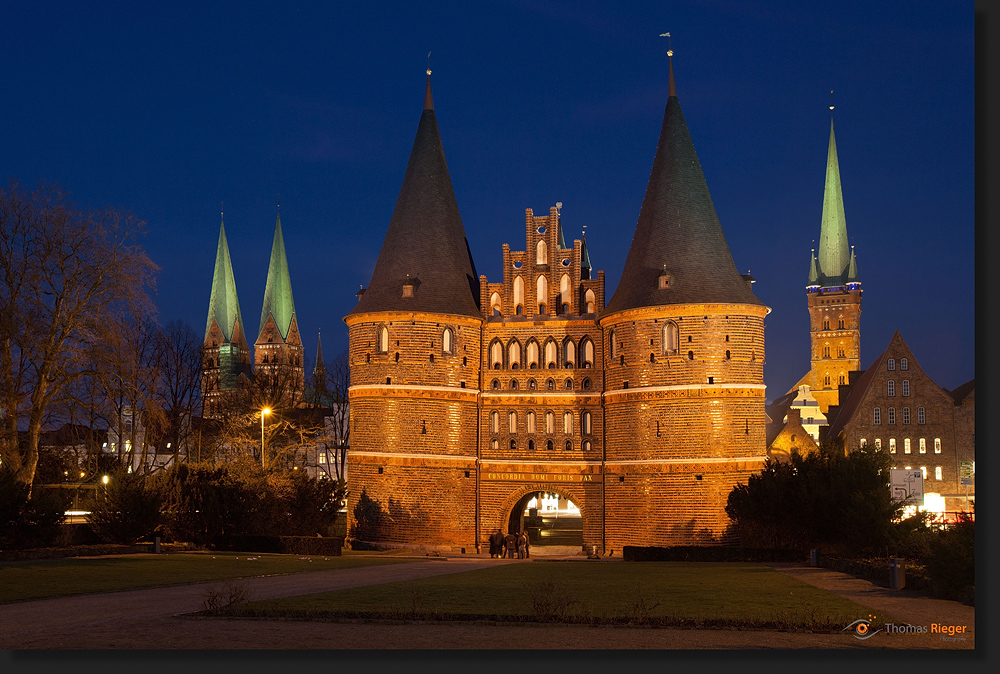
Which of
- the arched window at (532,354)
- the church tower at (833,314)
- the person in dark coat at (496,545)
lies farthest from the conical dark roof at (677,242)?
the church tower at (833,314)

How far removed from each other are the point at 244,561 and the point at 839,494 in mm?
17303

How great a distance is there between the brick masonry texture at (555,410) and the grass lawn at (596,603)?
1918 centimetres

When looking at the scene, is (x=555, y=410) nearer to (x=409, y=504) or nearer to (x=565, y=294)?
(x=565, y=294)

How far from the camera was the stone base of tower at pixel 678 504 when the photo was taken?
42.2 meters

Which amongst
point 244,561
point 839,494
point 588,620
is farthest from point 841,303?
point 588,620

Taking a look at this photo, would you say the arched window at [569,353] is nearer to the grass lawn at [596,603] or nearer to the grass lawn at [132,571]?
the grass lawn at [132,571]

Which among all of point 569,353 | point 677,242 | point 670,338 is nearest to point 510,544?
point 569,353

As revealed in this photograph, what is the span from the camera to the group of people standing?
135ft

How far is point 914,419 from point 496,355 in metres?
37.2

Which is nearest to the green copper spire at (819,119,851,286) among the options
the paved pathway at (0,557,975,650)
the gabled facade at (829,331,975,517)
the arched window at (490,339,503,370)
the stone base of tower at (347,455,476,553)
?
the gabled facade at (829,331,975,517)

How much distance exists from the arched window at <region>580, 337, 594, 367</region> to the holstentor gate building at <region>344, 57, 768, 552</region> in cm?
7

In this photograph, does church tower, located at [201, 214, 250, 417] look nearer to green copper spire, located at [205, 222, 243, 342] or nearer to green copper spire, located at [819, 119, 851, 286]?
green copper spire, located at [205, 222, 243, 342]

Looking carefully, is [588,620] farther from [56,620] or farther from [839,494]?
[839,494]

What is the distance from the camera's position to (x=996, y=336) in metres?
17.0
